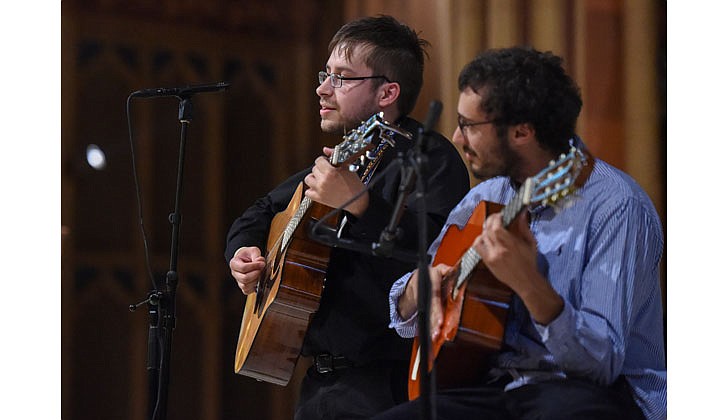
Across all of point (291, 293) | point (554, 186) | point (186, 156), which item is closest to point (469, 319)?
point (554, 186)

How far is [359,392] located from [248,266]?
1.79ft

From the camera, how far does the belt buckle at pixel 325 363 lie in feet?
9.25

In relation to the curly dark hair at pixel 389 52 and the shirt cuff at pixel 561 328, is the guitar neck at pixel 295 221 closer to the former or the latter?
the curly dark hair at pixel 389 52

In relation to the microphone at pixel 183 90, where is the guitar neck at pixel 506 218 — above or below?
below

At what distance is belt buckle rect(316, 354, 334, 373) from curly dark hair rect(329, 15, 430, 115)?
0.77 metres

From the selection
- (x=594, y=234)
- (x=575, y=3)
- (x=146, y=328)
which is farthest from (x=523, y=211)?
(x=146, y=328)

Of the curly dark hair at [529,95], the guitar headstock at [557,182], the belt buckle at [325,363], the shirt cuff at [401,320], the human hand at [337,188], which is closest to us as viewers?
the guitar headstock at [557,182]

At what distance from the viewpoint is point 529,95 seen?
2.28 meters

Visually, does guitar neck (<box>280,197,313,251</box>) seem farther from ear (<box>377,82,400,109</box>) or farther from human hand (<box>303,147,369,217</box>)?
ear (<box>377,82,400,109</box>)

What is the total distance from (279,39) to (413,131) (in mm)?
1998

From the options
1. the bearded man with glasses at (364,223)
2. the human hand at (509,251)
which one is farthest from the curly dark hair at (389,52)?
the human hand at (509,251)

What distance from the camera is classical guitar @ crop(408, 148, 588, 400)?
1938mm

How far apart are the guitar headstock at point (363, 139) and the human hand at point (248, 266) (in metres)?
0.55

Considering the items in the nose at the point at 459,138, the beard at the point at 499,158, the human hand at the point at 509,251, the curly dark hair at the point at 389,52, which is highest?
the curly dark hair at the point at 389,52
